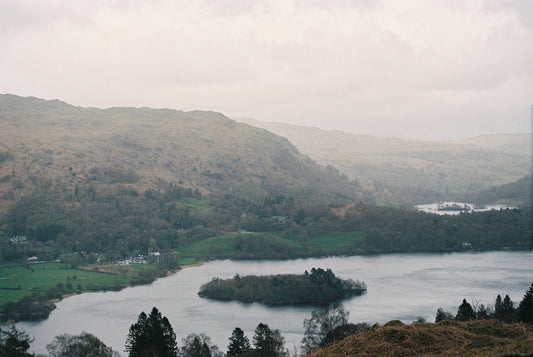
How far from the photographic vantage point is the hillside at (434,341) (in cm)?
1814

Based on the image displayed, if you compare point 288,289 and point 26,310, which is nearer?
point 26,310

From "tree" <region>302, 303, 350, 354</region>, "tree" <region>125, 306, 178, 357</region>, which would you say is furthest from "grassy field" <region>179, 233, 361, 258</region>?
"tree" <region>125, 306, 178, 357</region>

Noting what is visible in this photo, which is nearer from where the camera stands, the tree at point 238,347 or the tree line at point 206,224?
the tree at point 238,347

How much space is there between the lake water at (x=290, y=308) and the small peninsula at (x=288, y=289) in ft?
8.85

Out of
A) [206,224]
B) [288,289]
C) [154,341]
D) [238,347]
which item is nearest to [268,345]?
[238,347]

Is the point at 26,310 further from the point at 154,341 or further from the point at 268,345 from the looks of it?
the point at 268,345

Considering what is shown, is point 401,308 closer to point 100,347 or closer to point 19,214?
point 100,347

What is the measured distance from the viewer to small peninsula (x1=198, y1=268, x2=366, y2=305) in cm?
8919

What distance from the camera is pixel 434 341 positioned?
18828 millimetres

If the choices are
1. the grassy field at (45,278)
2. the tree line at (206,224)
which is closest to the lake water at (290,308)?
the grassy field at (45,278)

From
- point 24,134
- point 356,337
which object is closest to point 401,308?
point 356,337

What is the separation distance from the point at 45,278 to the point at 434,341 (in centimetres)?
9913

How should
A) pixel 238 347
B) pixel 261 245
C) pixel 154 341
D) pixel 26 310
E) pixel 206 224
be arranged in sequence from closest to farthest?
pixel 154 341
pixel 238 347
pixel 26 310
pixel 261 245
pixel 206 224

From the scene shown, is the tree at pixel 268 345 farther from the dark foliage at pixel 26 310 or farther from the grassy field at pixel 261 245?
the grassy field at pixel 261 245
